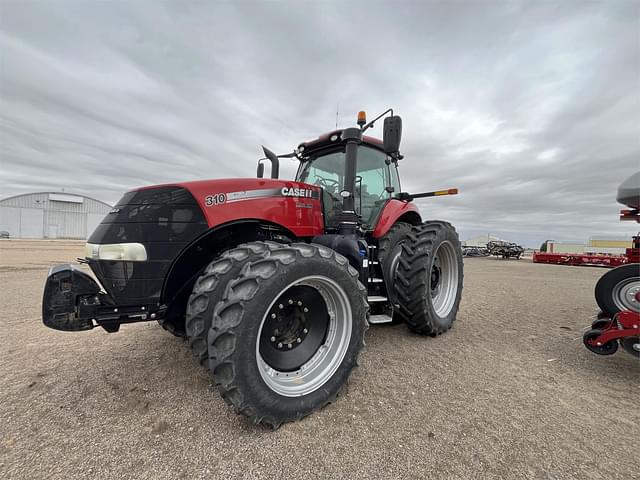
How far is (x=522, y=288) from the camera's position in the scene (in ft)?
28.4

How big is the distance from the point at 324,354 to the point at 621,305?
3392 mm

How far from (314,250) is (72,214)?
65.5m

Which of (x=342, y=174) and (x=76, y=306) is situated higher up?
(x=342, y=174)

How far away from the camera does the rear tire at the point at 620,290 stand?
3.31 meters

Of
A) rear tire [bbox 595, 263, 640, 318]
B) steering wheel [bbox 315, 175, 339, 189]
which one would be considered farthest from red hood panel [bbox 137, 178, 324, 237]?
rear tire [bbox 595, 263, 640, 318]

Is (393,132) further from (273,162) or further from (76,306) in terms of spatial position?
(76,306)

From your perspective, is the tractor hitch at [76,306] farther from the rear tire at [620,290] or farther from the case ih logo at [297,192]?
the rear tire at [620,290]

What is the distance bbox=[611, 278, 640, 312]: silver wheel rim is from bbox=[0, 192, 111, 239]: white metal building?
183ft

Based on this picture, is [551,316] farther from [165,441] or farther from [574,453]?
[165,441]

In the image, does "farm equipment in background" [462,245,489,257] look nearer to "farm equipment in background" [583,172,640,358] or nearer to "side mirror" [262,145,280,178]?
"farm equipment in background" [583,172,640,358]

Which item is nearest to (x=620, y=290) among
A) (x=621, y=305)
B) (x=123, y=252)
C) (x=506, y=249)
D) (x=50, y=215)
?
(x=621, y=305)

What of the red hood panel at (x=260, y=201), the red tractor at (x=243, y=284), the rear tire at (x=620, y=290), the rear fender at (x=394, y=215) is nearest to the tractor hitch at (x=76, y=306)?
the red tractor at (x=243, y=284)

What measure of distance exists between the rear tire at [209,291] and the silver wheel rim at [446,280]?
9.54 feet

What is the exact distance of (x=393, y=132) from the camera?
114 inches
